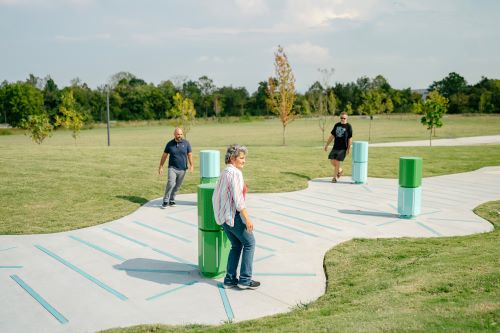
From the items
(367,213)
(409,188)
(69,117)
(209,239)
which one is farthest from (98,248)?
(69,117)

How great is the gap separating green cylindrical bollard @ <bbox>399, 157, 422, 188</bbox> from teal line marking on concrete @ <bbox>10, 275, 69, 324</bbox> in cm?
725

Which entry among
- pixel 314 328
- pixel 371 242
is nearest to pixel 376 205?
pixel 371 242

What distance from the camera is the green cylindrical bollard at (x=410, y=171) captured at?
9.55 metres

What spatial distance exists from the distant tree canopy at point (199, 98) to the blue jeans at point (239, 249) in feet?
216

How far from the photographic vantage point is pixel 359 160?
14047mm

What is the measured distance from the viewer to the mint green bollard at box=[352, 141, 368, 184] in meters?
14.0

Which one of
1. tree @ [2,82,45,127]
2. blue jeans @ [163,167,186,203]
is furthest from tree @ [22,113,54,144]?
tree @ [2,82,45,127]

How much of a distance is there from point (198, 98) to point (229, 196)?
110446 millimetres

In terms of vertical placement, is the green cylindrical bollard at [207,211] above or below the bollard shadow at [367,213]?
above

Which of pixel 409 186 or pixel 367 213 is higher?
pixel 409 186

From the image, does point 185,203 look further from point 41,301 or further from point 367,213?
point 41,301

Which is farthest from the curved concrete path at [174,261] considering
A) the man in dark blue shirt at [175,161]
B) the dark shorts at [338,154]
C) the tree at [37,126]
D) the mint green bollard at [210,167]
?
the tree at [37,126]

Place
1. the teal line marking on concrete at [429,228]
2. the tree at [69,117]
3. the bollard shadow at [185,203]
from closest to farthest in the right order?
1. the teal line marking on concrete at [429,228]
2. the bollard shadow at [185,203]
3. the tree at [69,117]

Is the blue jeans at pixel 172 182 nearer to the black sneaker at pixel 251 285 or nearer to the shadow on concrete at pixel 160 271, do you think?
the shadow on concrete at pixel 160 271
